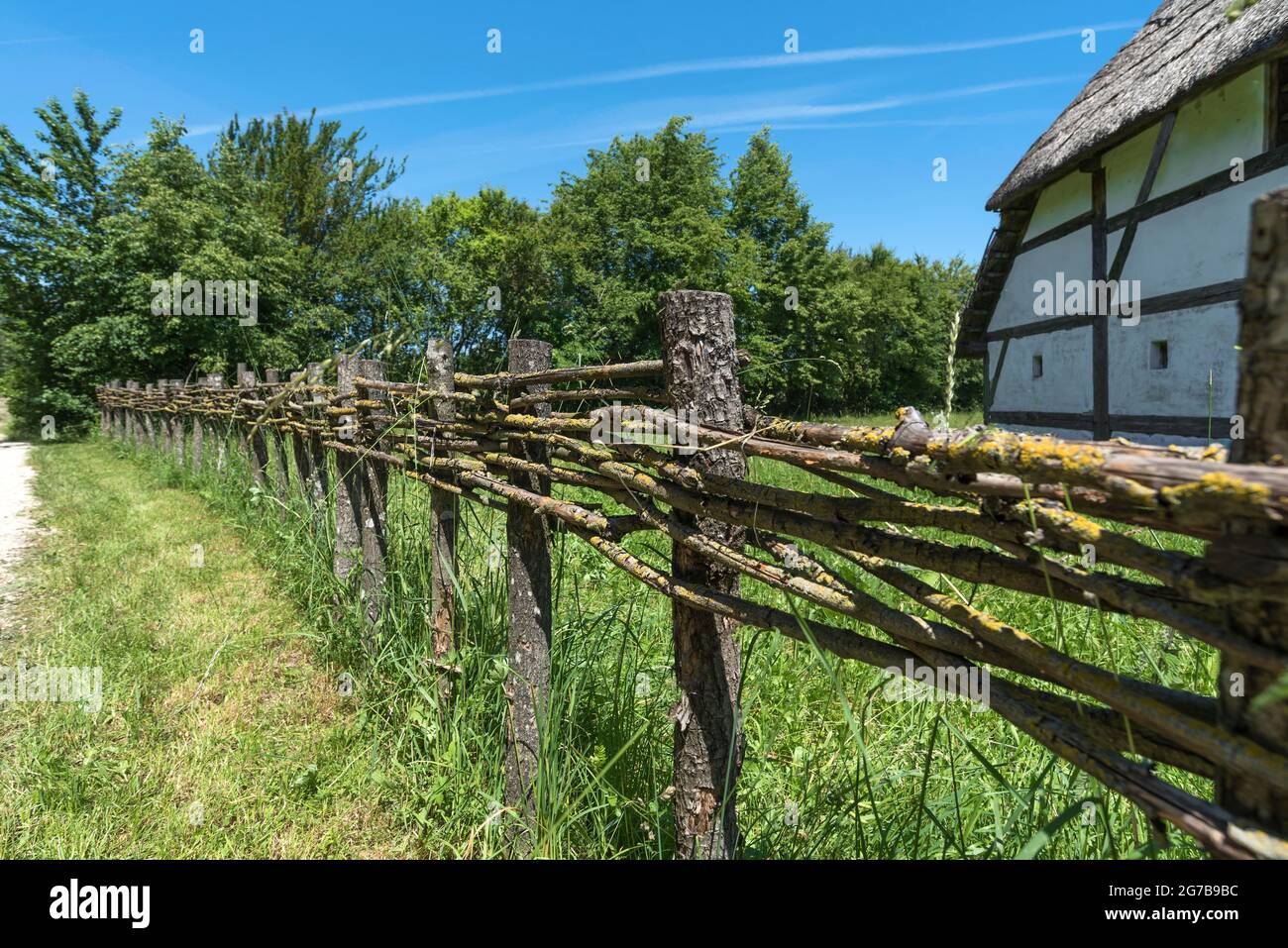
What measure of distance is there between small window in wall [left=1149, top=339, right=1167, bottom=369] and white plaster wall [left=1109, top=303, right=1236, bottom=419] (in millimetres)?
47

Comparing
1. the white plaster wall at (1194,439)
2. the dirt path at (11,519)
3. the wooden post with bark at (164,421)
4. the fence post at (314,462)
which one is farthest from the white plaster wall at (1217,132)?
the wooden post with bark at (164,421)

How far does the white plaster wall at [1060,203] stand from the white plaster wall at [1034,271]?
0.97ft

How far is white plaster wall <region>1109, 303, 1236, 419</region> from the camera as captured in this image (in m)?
7.99

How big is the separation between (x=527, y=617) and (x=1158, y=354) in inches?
375

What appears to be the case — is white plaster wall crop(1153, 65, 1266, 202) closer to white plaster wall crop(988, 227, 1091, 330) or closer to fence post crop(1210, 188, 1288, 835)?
white plaster wall crop(988, 227, 1091, 330)

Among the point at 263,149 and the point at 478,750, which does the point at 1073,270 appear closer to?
the point at 478,750

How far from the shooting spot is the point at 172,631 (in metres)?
4.07

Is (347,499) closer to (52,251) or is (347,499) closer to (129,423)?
(129,423)

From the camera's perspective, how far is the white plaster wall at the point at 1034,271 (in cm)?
1043

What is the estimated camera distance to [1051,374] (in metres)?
11.2

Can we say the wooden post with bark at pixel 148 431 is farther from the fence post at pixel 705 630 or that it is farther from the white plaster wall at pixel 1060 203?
the white plaster wall at pixel 1060 203

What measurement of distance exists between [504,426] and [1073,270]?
10691 mm

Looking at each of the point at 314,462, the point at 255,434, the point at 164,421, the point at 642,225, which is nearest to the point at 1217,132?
the point at 314,462

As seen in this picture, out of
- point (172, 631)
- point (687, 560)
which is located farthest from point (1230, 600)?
point (172, 631)
